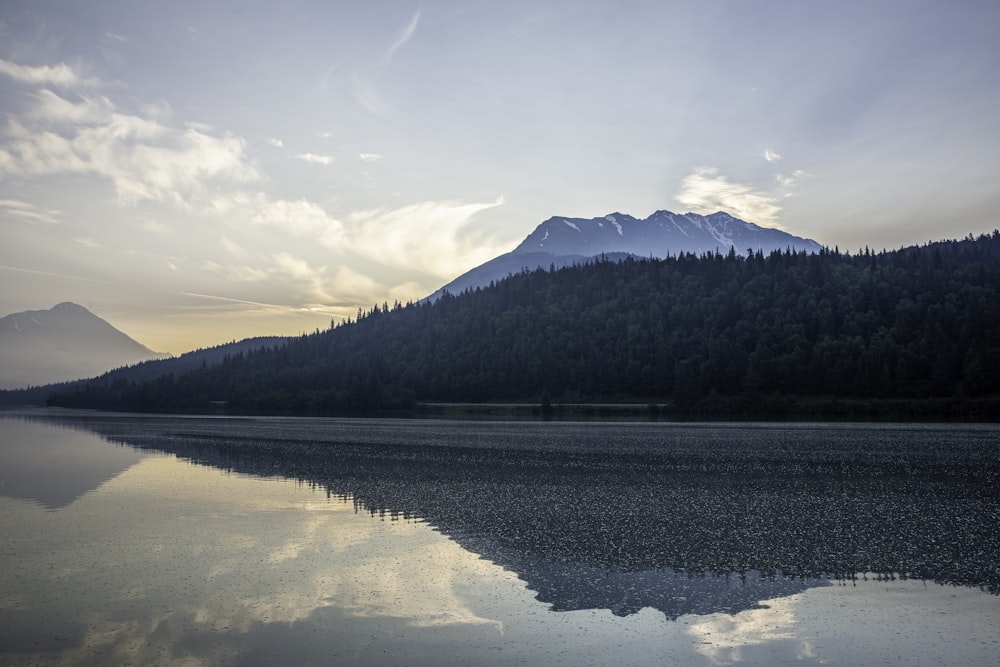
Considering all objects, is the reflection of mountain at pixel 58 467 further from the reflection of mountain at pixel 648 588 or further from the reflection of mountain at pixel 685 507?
the reflection of mountain at pixel 648 588

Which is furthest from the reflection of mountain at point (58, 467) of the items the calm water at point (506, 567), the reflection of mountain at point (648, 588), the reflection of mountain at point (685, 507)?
the reflection of mountain at point (648, 588)

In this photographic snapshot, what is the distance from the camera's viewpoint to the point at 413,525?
28.7 meters

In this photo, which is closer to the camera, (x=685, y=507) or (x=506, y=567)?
(x=506, y=567)

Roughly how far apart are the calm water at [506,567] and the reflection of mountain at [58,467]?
516 millimetres

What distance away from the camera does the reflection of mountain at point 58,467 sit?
38.3m

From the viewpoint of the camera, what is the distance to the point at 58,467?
5178cm

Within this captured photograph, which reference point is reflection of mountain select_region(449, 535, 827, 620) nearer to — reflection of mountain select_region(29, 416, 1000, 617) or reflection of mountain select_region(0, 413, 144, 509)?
reflection of mountain select_region(29, 416, 1000, 617)

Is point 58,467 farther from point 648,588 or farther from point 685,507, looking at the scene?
point 648,588

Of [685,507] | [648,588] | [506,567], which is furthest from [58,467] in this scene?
[648,588]

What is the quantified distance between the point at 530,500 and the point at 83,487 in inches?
1028

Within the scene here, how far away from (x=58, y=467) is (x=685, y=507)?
149 feet

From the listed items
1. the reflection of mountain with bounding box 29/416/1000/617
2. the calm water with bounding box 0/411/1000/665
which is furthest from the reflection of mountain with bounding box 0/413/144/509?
the reflection of mountain with bounding box 29/416/1000/617

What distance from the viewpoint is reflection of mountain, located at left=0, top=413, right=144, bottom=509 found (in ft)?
126

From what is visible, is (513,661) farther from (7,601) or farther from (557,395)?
(557,395)
